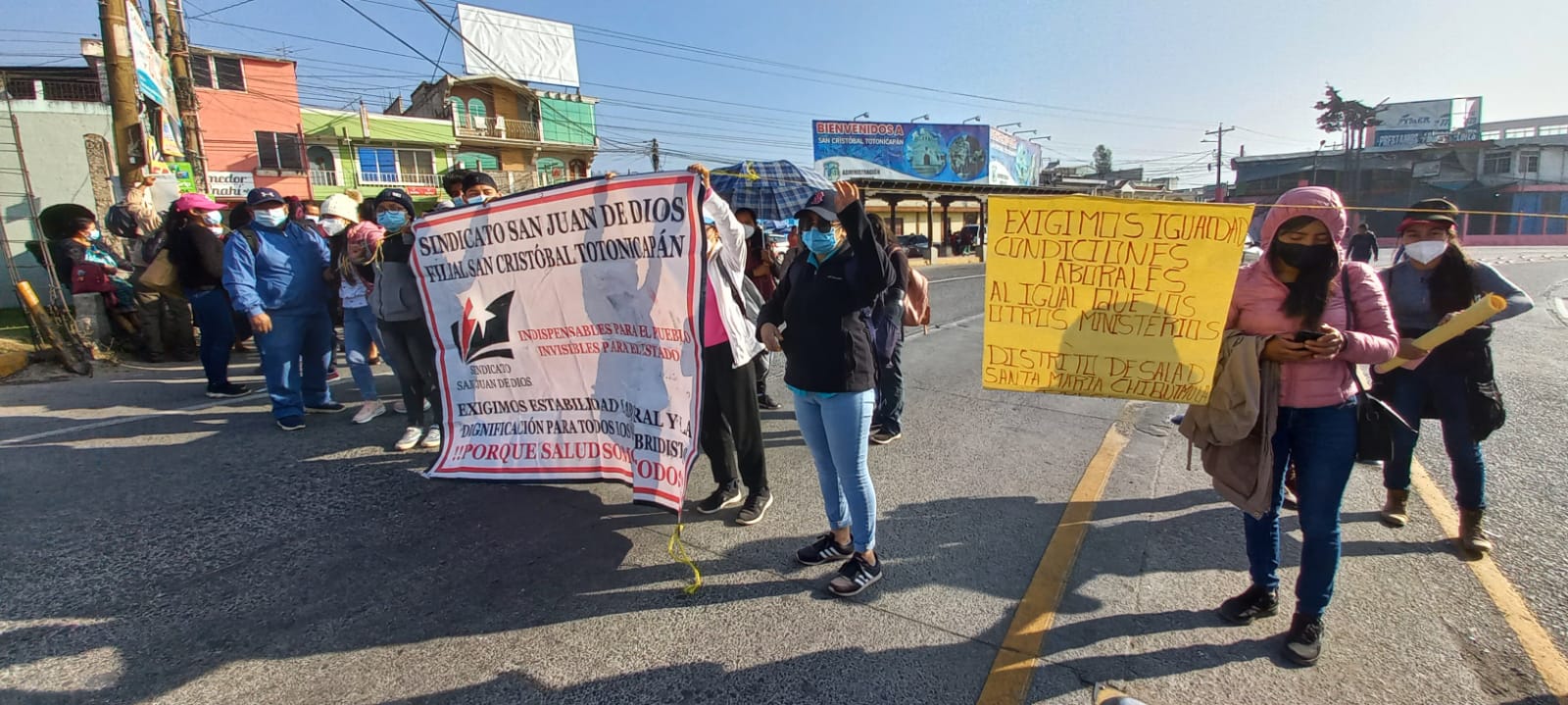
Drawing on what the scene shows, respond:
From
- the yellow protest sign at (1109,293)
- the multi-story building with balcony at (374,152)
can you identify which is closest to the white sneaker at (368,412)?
the yellow protest sign at (1109,293)

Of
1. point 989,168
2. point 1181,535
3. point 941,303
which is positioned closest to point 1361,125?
point 989,168

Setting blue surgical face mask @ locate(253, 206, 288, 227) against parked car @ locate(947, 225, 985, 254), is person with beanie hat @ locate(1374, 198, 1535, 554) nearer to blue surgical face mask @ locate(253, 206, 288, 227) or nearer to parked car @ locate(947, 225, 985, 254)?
blue surgical face mask @ locate(253, 206, 288, 227)

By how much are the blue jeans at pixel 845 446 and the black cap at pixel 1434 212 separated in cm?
287

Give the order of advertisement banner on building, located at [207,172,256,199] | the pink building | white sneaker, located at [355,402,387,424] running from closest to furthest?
white sneaker, located at [355,402,387,424]
advertisement banner on building, located at [207,172,256,199]
the pink building

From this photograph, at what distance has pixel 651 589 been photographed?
9.80 feet

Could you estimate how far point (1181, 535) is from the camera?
3496mm

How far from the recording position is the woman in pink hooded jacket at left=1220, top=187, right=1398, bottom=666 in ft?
7.89

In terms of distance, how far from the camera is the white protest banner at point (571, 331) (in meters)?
2.89

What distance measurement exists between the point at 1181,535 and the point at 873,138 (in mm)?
36992

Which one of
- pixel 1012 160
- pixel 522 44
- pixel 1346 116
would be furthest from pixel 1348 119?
pixel 522 44

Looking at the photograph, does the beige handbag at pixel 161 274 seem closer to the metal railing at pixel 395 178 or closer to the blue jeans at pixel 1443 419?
the blue jeans at pixel 1443 419

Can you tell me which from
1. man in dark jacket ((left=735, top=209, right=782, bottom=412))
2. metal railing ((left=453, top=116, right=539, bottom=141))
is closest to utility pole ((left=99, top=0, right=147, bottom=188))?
man in dark jacket ((left=735, top=209, right=782, bottom=412))

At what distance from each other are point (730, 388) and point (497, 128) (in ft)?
144

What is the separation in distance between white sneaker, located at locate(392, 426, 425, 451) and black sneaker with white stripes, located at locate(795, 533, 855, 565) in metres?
3.21
